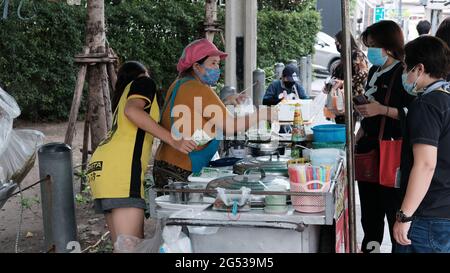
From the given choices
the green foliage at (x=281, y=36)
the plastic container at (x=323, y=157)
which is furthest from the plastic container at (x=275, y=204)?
the green foliage at (x=281, y=36)

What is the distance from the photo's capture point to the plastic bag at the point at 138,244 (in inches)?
118

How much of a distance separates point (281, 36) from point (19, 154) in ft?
36.8

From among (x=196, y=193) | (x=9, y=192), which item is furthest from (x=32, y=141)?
(x=196, y=193)

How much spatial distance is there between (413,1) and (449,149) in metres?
46.4

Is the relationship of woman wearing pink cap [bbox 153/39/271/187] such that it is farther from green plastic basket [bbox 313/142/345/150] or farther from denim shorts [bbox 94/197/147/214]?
green plastic basket [bbox 313/142/345/150]

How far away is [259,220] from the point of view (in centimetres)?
267

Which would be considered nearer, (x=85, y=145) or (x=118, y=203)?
(x=118, y=203)

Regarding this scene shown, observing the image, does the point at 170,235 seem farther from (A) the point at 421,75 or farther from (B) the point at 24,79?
(B) the point at 24,79

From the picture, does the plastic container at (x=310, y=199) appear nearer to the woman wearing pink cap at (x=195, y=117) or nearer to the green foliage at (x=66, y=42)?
the woman wearing pink cap at (x=195, y=117)

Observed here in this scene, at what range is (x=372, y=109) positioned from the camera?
3818 mm

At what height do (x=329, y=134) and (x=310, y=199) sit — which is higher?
(x=329, y=134)

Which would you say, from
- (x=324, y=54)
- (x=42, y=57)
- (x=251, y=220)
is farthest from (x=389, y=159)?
(x=324, y=54)

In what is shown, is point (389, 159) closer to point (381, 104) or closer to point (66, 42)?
point (381, 104)

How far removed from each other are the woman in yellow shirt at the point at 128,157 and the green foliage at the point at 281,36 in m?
12.3
